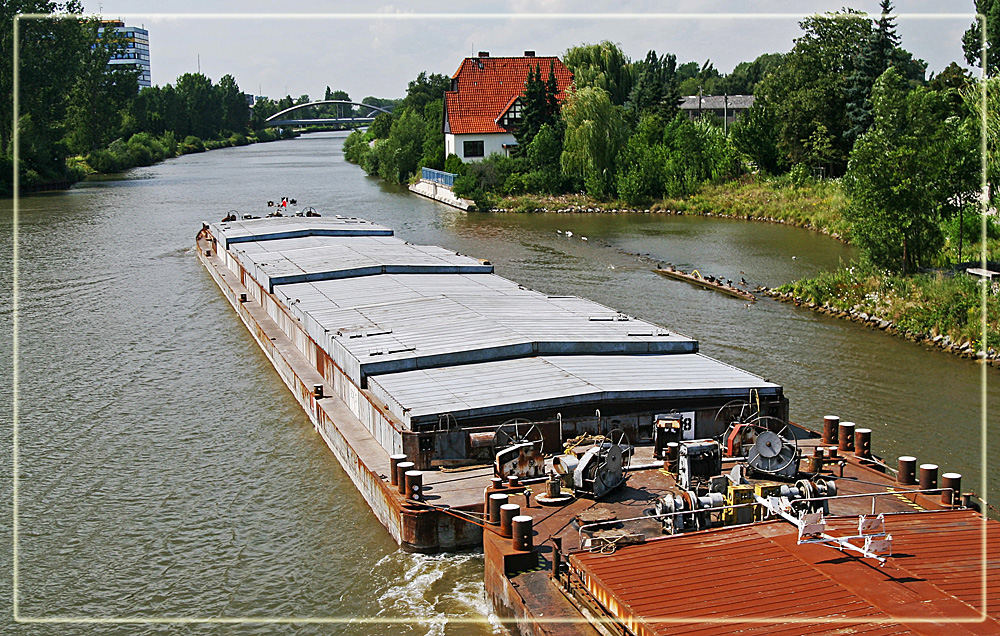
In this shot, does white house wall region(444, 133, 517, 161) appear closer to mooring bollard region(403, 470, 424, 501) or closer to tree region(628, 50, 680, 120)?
tree region(628, 50, 680, 120)

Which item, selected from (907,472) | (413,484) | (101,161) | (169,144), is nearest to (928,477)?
(907,472)

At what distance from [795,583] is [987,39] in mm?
70393

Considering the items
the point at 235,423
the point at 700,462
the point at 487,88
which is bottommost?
the point at 235,423

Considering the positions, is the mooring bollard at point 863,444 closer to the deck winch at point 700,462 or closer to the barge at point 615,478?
the barge at point 615,478

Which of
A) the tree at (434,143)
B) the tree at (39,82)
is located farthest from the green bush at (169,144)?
the tree at (434,143)

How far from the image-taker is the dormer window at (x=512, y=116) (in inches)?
2835

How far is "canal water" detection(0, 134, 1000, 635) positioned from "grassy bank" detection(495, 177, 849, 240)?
5664mm

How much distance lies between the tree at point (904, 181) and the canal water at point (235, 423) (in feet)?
12.1

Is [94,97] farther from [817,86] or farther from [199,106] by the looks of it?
[817,86]

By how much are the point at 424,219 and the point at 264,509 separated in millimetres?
41219

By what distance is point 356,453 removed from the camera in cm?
1752

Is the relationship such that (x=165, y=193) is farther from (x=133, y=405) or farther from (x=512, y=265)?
(x=133, y=405)

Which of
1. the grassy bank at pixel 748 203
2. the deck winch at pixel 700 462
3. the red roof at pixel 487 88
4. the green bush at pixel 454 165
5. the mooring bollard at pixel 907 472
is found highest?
the red roof at pixel 487 88

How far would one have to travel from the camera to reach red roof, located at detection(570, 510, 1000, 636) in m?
10.6
